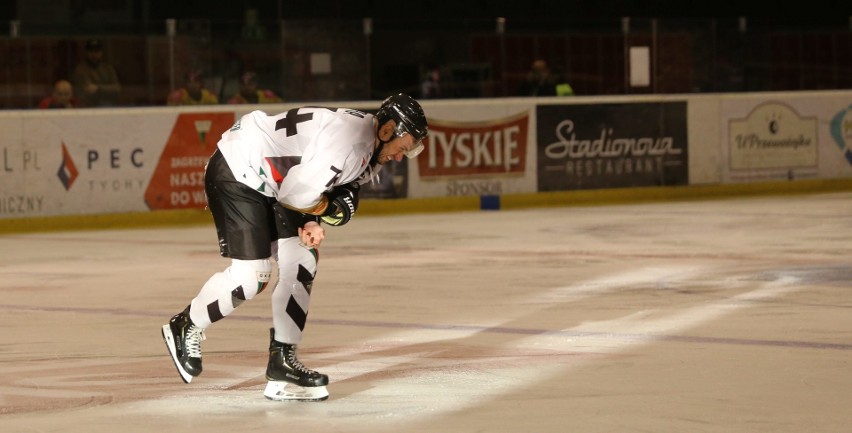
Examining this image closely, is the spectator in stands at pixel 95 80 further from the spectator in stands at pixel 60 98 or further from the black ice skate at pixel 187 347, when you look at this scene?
the black ice skate at pixel 187 347

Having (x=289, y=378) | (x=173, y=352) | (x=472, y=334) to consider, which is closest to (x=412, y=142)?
(x=289, y=378)

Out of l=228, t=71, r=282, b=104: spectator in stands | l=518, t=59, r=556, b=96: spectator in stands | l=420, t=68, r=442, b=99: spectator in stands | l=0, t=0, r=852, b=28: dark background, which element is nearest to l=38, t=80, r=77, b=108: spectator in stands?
l=228, t=71, r=282, b=104: spectator in stands

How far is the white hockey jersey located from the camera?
6160mm

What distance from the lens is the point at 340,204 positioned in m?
6.30

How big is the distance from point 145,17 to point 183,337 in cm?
2379

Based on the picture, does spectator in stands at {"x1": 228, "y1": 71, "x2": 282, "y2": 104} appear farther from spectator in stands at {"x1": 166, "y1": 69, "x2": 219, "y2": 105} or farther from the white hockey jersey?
the white hockey jersey

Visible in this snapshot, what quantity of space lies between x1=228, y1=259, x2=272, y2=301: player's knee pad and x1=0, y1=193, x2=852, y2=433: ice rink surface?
17.7 inches

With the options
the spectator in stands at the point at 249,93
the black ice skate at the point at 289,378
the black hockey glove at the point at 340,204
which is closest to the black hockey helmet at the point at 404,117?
the black hockey glove at the point at 340,204

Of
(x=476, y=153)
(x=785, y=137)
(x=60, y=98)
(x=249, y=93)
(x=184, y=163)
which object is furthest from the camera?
(x=785, y=137)

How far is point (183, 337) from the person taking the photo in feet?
22.2

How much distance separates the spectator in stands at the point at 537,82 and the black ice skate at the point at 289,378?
12.2 m

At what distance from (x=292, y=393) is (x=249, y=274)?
52cm

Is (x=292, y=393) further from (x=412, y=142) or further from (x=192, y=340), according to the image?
(x=412, y=142)

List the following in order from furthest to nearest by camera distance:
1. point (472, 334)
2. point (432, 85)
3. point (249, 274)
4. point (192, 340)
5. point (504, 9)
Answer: point (504, 9)
point (432, 85)
point (472, 334)
point (192, 340)
point (249, 274)
